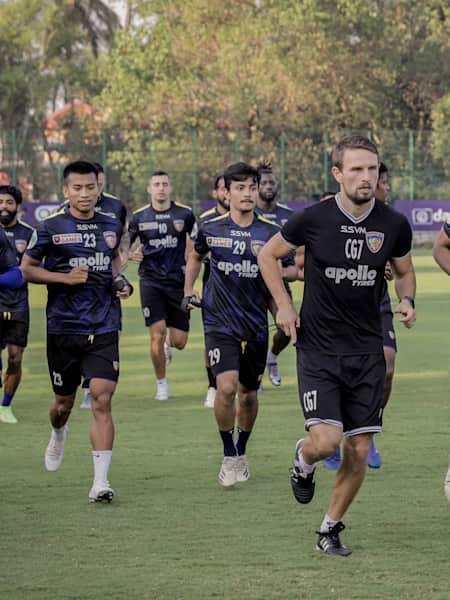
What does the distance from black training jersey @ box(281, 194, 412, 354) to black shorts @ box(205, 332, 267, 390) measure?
7.16ft

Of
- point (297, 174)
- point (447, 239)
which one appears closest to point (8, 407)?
point (447, 239)

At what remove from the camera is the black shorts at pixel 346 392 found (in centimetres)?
735

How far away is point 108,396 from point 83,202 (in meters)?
1.33

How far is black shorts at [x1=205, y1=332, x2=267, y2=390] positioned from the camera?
9.63 metres

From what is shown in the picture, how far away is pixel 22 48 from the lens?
231 feet

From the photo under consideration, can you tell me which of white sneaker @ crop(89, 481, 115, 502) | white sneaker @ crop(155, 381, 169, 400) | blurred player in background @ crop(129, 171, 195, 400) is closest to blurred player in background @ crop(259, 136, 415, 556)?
white sneaker @ crop(89, 481, 115, 502)

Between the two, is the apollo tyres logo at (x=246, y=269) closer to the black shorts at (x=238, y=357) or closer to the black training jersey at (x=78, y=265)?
the black shorts at (x=238, y=357)

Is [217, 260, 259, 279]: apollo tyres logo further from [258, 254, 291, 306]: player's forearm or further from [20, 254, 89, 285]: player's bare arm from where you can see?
[258, 254, 291, 306]: player's forearm

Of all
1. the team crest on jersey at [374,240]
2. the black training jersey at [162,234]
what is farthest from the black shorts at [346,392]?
the black training jersey at [162,234]

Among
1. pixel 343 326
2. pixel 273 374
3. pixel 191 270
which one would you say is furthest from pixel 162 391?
pixel 343 326

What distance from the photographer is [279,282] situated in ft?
25.1

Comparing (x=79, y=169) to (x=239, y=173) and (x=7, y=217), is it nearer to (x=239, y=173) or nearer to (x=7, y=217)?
(x=239, y=173)

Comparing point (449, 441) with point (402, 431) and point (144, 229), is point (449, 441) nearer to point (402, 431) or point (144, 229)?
point (402, 431)

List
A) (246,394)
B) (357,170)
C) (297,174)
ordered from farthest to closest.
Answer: (297,174) → (246,394) → (357,170)
